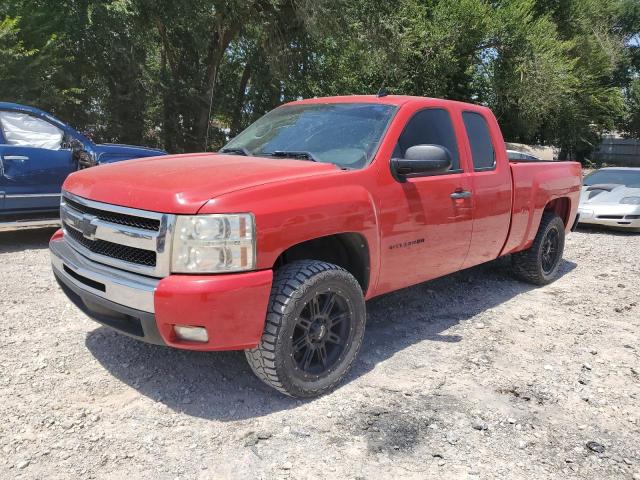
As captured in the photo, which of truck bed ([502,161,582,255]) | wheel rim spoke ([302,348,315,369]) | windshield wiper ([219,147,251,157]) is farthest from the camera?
truck bed ([502,161,582,255])

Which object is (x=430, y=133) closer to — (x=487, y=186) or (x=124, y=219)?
(x=487, y=186)

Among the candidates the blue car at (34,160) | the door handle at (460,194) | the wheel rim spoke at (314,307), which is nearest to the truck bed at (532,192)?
the door handle at (460,194)

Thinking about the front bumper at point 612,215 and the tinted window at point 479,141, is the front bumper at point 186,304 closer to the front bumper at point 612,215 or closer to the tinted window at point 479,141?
the tinted window at point 479,141

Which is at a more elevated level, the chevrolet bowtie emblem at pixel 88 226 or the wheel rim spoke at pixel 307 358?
the chevrolet bowtie emblem at pixel 88 226

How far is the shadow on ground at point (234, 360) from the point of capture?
3389 mm

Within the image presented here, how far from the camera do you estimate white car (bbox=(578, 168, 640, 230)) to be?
9945mm

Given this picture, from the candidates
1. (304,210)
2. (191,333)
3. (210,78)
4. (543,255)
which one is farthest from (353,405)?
(210,78)

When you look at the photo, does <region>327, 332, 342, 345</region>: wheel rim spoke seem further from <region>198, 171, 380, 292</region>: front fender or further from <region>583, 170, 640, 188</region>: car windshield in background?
<region>583, 170, 640, 188</region>: car windshield in background

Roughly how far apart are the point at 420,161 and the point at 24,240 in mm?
5906

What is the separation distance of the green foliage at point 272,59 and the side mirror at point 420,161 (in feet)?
33.0

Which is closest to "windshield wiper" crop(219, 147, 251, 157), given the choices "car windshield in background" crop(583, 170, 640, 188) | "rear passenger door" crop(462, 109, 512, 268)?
"rear passenger door" crop(462, 109, 512, 268)

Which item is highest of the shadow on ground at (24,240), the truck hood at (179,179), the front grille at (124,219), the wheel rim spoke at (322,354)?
the truck hood at (179,179)

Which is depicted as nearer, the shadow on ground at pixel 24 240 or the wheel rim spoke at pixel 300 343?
the wheel rim spoke at pixel 300 343

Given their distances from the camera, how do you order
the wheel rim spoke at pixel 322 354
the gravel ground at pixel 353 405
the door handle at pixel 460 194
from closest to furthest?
the gravel ground at pixel 353 405 < the wheel rim spoke at pixel 322 354 < the door handle at pixel 460 194
